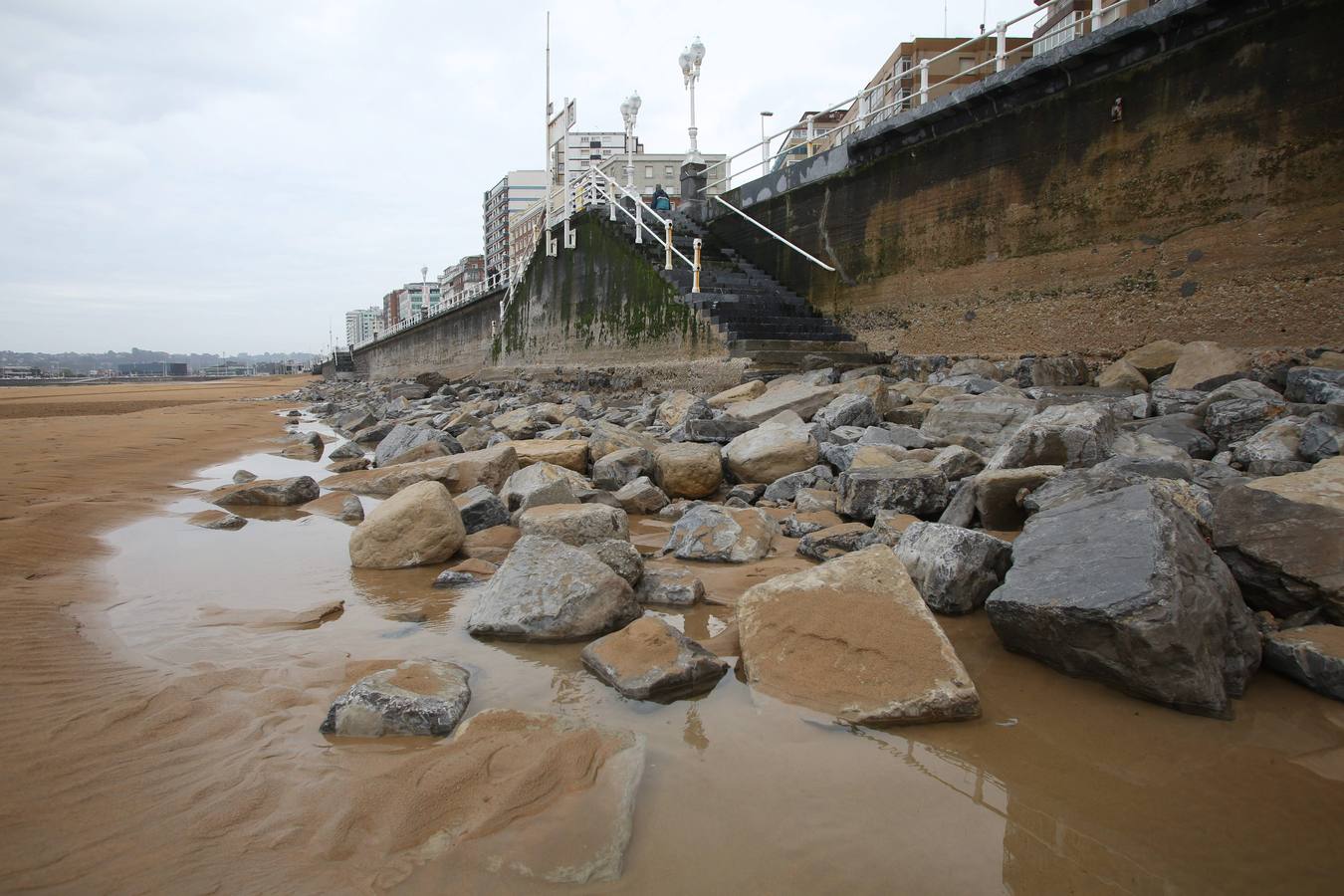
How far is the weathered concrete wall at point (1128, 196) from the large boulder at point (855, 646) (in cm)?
689

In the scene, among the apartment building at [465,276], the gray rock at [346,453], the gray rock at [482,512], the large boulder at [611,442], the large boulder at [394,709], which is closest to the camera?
the large boulder at [394,709]

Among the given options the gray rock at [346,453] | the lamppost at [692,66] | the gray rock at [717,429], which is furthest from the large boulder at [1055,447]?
the lamppost at [692,66]

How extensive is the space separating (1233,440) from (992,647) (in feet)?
11.4

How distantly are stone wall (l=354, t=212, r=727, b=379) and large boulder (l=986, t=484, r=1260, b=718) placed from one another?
880cm

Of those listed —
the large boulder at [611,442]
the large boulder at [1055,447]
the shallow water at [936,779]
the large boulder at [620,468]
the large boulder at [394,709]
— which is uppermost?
the large boulder at [1055,447]

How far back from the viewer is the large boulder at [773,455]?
5742 millimetres

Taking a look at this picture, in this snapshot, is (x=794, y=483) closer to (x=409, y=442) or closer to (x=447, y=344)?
(x=409, y=442)

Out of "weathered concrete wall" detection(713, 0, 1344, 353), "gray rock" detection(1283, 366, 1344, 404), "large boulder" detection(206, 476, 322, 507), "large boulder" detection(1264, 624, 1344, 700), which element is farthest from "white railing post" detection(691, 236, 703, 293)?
"large boulder" detection(1264, 624, 1344, 700)

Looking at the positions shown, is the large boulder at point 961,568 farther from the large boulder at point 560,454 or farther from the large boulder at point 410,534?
the large boulder at point 560,454

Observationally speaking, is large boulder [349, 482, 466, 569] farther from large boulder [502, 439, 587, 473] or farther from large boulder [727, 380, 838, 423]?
large boulder [727, 380, 838, 423]

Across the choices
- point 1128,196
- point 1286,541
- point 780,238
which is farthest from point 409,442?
point 1128,196

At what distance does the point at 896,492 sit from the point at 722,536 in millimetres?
1090

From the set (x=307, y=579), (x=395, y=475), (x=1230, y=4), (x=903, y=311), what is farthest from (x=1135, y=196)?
(x=307, y=579)

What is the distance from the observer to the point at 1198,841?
1.82 meters
